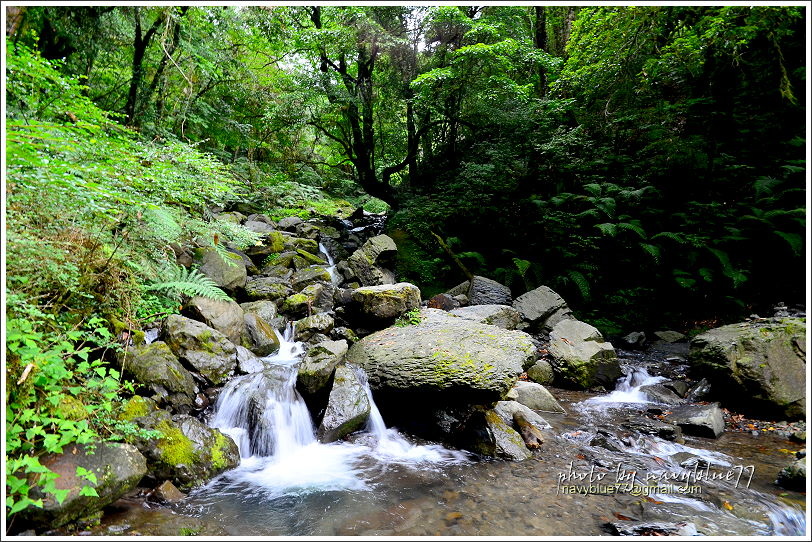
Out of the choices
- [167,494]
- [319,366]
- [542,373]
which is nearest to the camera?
[167,494]

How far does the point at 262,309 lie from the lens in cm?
705

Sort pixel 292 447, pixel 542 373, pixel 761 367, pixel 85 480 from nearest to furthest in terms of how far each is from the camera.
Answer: pixel 85 480, pixel 292 447, pixel 761 367, pixel 542 373

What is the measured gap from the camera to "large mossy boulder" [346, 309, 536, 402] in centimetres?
459

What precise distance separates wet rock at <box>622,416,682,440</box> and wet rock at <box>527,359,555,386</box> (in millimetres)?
1553

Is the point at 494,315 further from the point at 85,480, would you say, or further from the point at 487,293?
the point at 85,480

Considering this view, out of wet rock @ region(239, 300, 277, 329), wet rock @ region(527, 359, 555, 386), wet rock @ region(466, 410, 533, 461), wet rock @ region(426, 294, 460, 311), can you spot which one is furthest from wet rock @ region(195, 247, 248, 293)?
Result: wet rock @ region(527, 359, 555, 386)

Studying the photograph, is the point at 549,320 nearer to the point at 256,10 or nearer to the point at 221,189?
the point at 221,189

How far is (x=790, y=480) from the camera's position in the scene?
12.1 ft

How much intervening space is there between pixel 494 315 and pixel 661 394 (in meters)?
3.07

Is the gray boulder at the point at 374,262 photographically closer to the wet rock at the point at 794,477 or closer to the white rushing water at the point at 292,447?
the white rushing water at the point at 292,447

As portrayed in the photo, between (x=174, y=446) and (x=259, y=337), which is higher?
(x=259, y=337)

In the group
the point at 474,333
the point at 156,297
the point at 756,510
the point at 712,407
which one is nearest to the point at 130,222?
the point at 156,297

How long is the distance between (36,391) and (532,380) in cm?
665

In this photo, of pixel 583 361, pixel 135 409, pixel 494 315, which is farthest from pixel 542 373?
pixel 135 409
